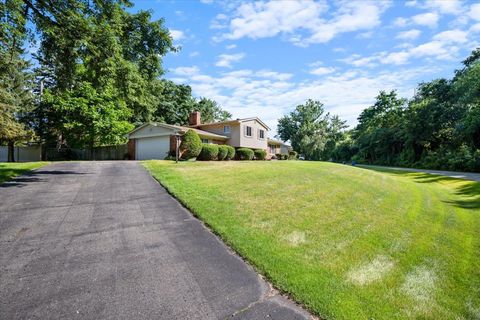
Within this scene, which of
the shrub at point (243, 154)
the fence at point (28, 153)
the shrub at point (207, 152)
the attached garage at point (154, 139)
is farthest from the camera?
the shrub at point (243, 154)

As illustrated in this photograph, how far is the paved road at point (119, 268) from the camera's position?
3049 millimetres

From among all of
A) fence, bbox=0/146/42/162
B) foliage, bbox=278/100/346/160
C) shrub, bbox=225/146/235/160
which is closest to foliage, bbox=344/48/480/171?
foliage, bbox=278/100/346/160

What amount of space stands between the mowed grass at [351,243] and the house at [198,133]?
14247 mm

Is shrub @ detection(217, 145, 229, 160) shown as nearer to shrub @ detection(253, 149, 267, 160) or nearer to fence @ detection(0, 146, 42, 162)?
shrub @ detection(253, 149, 267, 160)

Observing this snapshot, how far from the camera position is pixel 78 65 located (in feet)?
39.0

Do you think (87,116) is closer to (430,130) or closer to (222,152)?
(222,152)

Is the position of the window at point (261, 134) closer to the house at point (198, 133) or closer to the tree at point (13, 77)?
the house at point (198, 133)

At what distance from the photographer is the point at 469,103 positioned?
24531 millimetres

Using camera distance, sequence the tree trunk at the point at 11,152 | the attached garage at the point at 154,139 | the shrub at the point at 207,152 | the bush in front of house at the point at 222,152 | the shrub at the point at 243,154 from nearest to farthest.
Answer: the shrub at the point at 207,152 → the attached garage at the point at 154,139 → the bush in front of house at the point at 222,152 → the tree trunk at the point at 11,152 → the shrub at the point at 243,154

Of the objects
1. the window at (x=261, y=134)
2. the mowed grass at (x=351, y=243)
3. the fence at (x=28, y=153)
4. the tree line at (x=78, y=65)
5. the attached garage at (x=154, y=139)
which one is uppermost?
the tree line at (x=78, y=65)

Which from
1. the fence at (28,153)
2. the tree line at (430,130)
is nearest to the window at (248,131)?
the tree line at (430,130)

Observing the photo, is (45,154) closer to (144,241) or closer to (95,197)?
(95,197)

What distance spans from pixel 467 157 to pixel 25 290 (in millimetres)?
31234

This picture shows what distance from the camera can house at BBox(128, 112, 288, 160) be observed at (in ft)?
78.5
